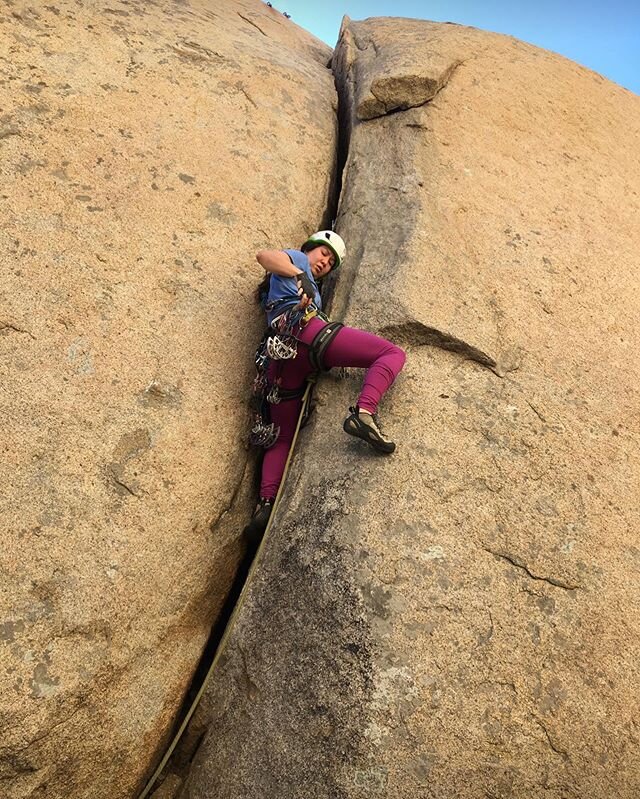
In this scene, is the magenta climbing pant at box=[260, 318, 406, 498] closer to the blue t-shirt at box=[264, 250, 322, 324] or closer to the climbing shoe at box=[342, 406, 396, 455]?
the climbing shoe at box=[342, 406, 396, 455]

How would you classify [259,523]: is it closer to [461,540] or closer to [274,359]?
[274,359]

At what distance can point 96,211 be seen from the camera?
3988 millimetres

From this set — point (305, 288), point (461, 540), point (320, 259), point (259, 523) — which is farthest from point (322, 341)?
point (461, 540)

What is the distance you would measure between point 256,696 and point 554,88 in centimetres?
607

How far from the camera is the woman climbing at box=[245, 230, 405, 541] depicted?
3.48 m

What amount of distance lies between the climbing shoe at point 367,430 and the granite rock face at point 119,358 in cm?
85

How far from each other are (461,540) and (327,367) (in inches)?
51.3

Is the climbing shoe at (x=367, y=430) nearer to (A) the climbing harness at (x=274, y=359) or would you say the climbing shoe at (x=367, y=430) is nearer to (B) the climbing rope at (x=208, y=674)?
(A) the climbing harness at (x=274, y=359)

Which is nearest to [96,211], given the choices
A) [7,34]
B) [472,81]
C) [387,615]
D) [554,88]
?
[7,34]

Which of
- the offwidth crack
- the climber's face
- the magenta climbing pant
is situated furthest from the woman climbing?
the offwidth crack

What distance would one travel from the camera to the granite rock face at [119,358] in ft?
9.26

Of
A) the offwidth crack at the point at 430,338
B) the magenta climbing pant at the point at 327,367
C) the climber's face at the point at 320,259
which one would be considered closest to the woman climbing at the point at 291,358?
the magenta climbing pant at the point at 327,367

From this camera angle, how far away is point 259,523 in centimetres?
350

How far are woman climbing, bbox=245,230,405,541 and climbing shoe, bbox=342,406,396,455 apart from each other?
37 millimetres
